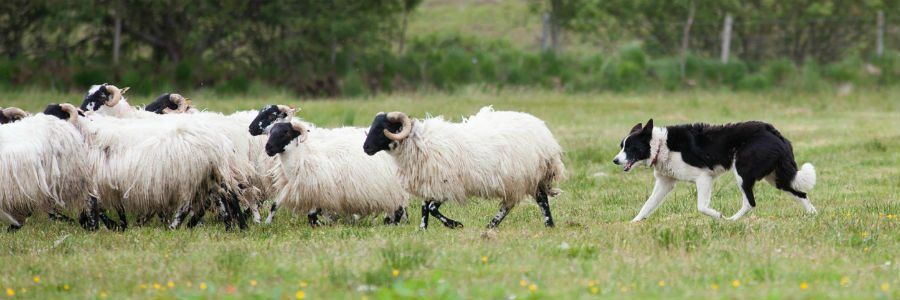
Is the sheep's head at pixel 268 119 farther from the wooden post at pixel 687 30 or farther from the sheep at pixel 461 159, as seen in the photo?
the wooden post at pixel 687 30

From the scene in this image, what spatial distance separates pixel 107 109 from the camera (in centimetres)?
1501

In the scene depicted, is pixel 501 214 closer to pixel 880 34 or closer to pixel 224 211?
pixel 224 211

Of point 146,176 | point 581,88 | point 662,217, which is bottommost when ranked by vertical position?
point 581,88

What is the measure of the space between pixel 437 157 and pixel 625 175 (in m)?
6.38

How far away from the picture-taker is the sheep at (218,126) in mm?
12914

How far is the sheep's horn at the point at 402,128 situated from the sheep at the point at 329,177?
3.05 ft

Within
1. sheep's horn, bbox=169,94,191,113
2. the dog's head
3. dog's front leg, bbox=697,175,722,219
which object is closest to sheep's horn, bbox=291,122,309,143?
sheep's horn, bbox=169,94,191,113

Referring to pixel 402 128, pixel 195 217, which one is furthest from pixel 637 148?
pixel 195 217

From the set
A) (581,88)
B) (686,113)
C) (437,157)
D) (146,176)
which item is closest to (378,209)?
(437,157)

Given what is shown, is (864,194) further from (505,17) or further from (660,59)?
(505,17)

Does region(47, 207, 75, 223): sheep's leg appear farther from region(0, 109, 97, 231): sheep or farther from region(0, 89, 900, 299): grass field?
region(0, 109, 97, 231): sheep

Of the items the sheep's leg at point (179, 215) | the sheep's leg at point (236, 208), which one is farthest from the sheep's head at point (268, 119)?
the sheep's leg at point (179, 215)

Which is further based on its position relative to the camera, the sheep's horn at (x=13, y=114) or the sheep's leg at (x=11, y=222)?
the sheep's horn at (x=13, y=114)

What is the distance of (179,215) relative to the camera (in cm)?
1291
